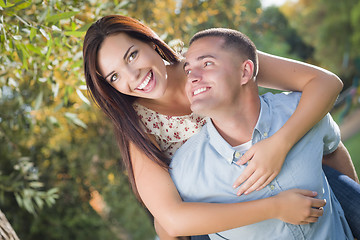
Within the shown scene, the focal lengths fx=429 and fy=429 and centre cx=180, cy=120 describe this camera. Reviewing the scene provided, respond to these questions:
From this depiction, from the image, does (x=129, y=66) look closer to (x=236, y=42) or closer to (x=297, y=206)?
(x=236, y=42)

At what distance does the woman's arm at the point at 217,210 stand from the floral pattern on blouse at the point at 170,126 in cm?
54

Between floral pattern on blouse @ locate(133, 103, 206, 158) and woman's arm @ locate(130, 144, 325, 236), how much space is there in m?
0.54

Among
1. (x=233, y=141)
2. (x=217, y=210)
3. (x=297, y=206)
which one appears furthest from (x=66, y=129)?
(x=297, y=206)

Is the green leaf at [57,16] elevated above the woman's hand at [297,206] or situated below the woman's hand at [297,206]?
above

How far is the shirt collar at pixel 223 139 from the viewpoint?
5.79ft

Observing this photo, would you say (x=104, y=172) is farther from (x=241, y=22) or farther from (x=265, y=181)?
(x=265, y=181)

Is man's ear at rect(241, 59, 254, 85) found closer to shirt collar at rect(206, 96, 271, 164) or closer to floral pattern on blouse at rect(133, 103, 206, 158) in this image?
shirt collar at rect(206, 96, 271, 164)

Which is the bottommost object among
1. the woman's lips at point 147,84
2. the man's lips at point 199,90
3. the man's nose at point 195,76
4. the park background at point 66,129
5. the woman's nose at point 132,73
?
the park background at point 66,129

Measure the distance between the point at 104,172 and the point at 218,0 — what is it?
245 centimetres

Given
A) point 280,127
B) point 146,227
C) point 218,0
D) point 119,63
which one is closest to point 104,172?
point 146,227

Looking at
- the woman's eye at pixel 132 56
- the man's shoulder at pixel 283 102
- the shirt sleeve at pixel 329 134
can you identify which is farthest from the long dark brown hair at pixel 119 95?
the shirt sleeve at pixel 329 134

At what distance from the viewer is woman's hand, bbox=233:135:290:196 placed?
66.9 inches

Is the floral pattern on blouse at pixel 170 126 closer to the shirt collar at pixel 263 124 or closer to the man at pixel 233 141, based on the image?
the man at pixel 233 141

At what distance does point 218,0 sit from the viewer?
5078mm
